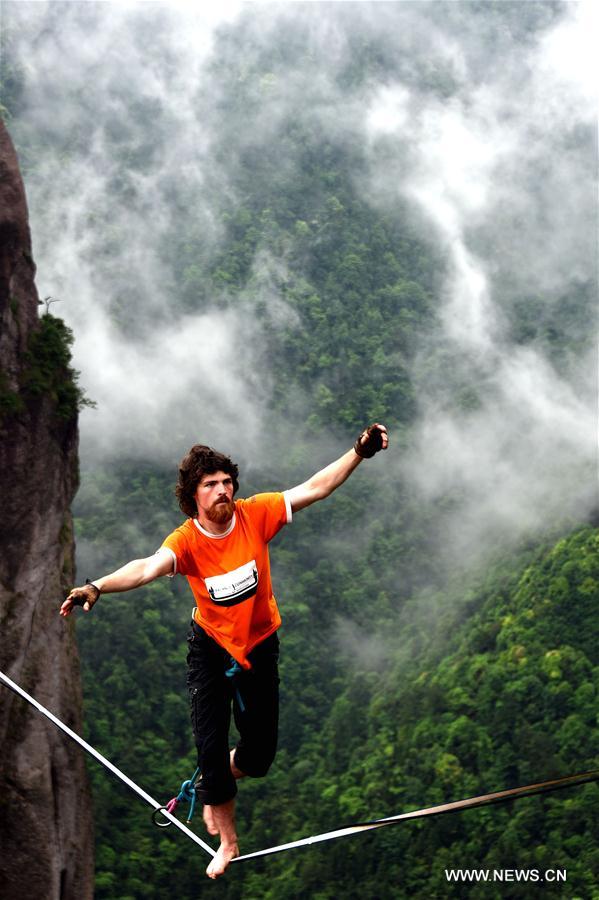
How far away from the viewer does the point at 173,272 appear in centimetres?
10806

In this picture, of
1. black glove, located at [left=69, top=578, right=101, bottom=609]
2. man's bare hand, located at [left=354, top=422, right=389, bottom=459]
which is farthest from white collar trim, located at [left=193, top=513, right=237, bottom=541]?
man's bare hand, located at [left=354, top=422, right=389, bottom=459]

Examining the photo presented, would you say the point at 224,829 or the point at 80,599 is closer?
the point at 80,599

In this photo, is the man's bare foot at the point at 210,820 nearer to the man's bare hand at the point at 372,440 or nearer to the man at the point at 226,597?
the man at the point at 226,597

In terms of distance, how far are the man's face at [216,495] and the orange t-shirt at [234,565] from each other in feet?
0.55

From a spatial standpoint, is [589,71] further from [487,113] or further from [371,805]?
[371,805]

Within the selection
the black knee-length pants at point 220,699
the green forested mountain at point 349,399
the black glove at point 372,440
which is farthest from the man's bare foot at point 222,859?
the green forested mountain at point 349,399

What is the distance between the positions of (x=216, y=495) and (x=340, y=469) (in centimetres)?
79

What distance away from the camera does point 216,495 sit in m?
7.36

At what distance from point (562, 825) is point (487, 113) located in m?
114

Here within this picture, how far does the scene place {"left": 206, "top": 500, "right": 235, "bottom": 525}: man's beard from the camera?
736cm

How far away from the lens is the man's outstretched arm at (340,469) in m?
6.77
